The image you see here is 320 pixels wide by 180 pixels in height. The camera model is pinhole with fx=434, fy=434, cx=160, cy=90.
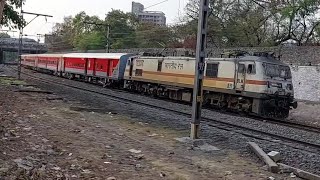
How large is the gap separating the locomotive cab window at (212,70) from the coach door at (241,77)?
1.68 m

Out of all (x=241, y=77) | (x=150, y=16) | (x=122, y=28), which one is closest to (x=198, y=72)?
(x=241, y=77)

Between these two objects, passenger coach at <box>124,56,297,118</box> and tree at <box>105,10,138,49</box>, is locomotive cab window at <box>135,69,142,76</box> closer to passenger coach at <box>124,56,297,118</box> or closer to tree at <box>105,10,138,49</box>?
passenger coach at <box>124,56,297,118</box>

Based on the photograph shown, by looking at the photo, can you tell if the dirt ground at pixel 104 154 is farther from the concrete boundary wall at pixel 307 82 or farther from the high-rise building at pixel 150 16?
the high-rise building at pixel 150 16

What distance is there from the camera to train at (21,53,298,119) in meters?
19.5

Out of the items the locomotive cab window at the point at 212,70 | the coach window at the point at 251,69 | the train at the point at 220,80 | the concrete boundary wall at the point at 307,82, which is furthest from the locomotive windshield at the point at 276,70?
the concrete boundary wall at the point at 307,82

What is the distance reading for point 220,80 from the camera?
21422 mm

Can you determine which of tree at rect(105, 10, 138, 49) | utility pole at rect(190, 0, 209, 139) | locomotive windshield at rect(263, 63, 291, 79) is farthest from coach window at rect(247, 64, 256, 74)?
tree at rect(105, 10, 138, 49)

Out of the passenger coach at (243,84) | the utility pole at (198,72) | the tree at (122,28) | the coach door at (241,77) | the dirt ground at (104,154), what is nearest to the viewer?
the dirt ground at (104,154)

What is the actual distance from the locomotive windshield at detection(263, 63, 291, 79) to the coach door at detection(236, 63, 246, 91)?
3.49 feet

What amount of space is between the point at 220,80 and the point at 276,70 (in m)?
2.80

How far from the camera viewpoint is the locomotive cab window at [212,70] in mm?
21803

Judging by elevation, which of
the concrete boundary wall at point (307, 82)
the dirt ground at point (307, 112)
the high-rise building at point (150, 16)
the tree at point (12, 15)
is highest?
the high-rise building at point (150, 16)

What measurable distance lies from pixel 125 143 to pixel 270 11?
40.9 m

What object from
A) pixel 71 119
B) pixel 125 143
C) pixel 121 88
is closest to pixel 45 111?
pixel 71 119
